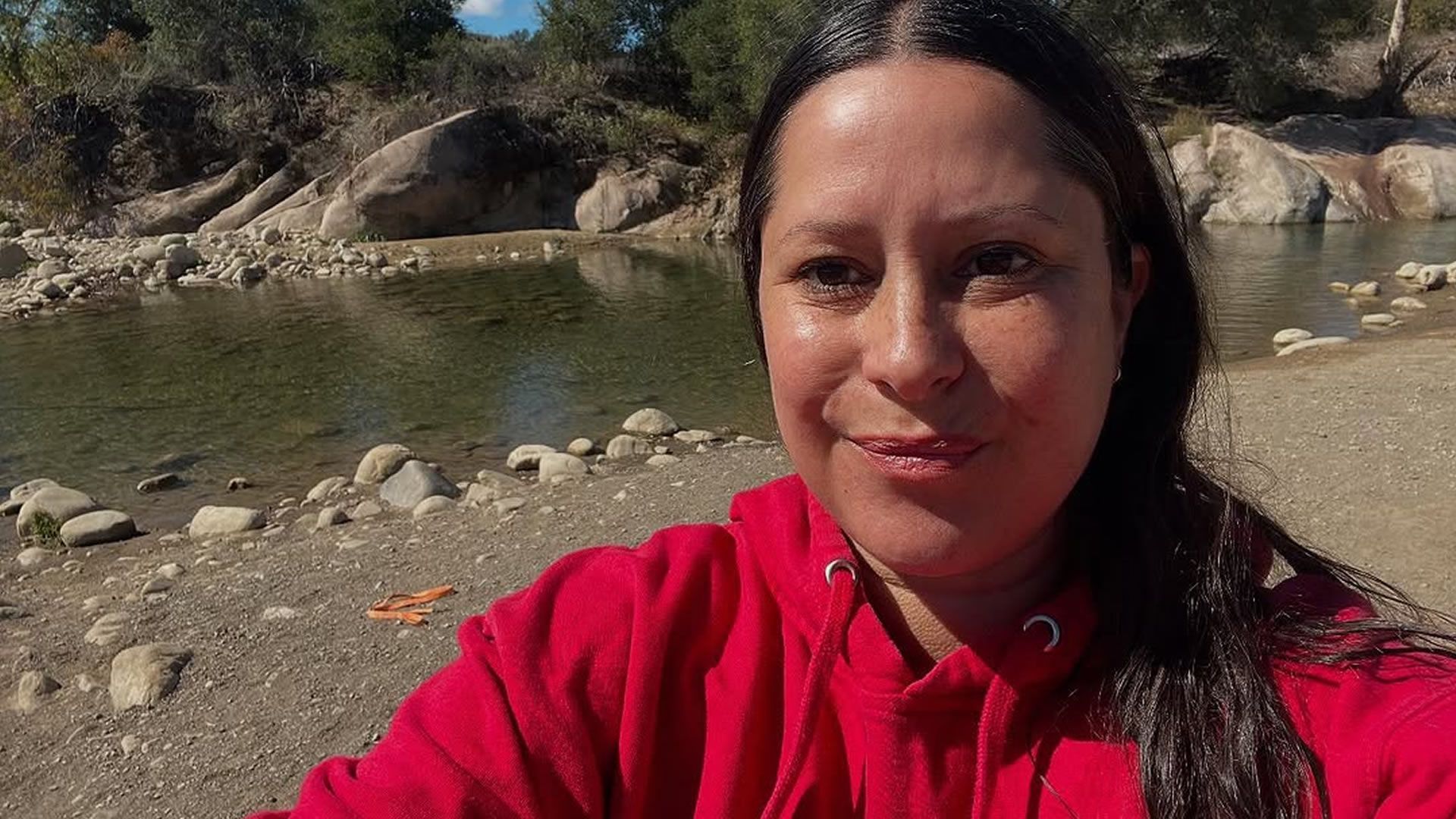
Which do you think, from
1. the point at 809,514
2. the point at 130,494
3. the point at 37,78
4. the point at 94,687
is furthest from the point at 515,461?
the point at 37,78

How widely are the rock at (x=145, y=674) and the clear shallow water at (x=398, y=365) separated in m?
3.10

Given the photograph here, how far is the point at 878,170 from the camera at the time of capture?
1.22 metres

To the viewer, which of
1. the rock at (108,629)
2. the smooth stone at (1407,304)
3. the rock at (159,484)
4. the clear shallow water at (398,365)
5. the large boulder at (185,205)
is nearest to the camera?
the rock at (108,629)

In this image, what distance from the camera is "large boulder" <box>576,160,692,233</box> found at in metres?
24.5

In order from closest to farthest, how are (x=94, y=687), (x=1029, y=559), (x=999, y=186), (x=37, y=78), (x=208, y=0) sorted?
(x=999, y=186), (x=1029, y=559), (x=94, y=687), (x=37, y=78), (x=208, y=0)

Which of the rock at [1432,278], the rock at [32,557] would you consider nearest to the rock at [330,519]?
the rock at [32,557]

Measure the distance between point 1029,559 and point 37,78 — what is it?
99.6ft

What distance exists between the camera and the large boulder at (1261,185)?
64.1ft

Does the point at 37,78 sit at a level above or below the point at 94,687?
above

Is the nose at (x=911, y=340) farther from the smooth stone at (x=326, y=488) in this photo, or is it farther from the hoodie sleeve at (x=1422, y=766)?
the smooth stone at (x=326, y=488)

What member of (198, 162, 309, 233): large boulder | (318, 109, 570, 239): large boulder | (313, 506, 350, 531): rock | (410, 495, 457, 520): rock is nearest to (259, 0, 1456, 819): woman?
(410, 495, 457, 520): rock

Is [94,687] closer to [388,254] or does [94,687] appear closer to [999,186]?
[999,186]

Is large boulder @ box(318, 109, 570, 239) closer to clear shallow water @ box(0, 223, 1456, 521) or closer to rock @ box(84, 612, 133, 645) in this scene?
clear shallow water @ box(0, 223, 1456, 521)

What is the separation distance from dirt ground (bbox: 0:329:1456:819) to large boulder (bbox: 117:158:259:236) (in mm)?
20891
